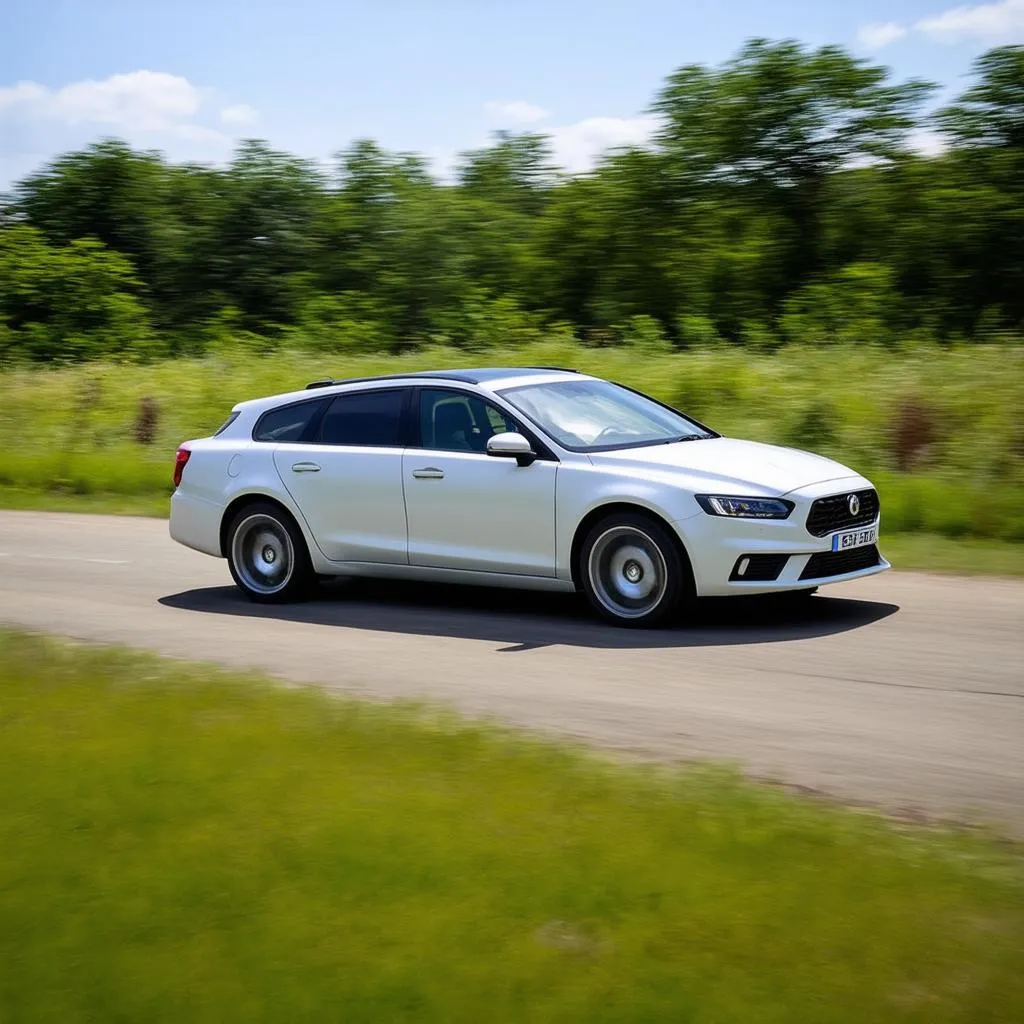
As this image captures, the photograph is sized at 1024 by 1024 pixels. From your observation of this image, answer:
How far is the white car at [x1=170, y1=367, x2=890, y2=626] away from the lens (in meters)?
8.94

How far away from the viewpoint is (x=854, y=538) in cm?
925

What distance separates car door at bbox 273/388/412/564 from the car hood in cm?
157

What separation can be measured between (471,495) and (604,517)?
3.17 ft

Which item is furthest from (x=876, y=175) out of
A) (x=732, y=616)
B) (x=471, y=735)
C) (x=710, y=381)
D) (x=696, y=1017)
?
(x=696, y=1017)

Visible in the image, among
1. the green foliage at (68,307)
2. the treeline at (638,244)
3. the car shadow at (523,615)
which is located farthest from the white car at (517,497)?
the green foliage at (68,307)

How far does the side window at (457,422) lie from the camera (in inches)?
390

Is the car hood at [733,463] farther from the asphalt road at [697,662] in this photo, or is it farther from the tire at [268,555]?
the tire at [268,555]

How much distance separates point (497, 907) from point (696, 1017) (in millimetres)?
909

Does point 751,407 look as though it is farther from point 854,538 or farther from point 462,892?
point 462,892

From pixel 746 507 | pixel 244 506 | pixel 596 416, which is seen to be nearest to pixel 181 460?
pixel 244 506

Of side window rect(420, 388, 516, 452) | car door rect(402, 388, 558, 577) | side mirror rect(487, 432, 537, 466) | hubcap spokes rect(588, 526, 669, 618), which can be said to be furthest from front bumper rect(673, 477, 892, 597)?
side window rect(420, 388, 516, 452)

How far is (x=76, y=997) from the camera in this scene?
394cm

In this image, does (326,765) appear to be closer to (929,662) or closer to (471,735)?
(471,735)

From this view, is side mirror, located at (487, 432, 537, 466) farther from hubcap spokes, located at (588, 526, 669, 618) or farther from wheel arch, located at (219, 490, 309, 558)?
wheel arch, located at (219, 490, 309, 558)
